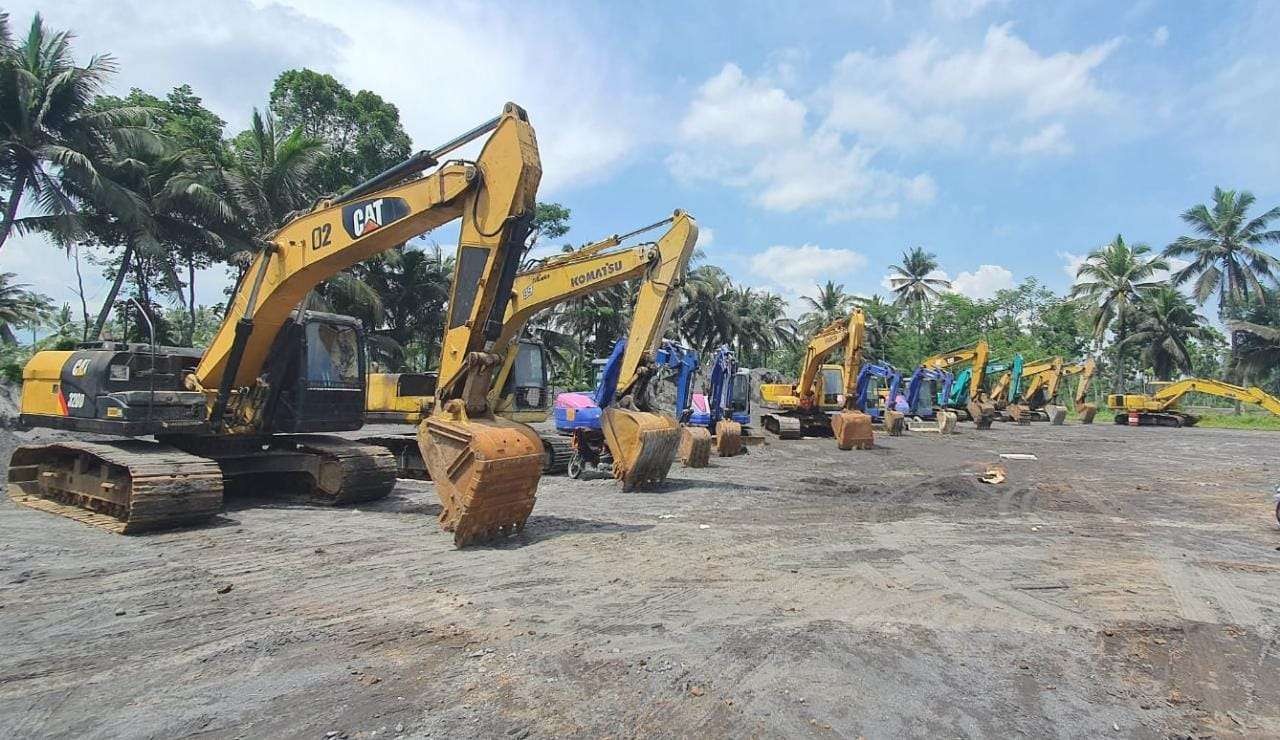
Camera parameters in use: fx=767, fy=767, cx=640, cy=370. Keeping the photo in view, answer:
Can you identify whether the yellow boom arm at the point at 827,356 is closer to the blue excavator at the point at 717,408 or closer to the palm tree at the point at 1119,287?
the blue excavator at the point at 717,408

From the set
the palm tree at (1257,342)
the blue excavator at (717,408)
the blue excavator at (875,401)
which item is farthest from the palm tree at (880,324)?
the blue excavator at (717,408)

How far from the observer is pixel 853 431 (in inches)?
778

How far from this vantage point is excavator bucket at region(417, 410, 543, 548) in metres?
6.56

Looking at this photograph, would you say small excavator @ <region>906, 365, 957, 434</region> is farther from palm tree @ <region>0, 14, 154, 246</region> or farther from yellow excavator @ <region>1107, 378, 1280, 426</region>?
palm tree @ <region>0, 14, 154, 246</region>

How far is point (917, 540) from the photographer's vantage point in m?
7.86

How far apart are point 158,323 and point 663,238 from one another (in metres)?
16.0

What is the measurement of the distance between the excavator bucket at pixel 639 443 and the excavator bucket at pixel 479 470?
12.6 ft

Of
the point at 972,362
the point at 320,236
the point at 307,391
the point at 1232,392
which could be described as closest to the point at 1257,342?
the point at 1232,392

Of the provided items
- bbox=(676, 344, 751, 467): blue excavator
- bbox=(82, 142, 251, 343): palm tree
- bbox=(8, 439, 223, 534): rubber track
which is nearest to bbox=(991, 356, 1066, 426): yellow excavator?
bbox=(676, 344, 751, 467): blue excavator

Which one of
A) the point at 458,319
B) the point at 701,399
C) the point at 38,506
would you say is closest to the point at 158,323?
the point at 38,506

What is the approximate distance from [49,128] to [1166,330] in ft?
175

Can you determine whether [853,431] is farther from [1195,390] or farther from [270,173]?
[1195,390]

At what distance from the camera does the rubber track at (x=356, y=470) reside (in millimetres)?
9336

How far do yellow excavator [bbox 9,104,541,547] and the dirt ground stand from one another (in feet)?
1.59
